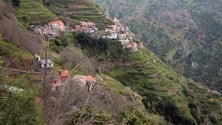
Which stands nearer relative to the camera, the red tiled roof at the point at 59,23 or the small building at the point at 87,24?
the red tiled roof at the point at 59,23

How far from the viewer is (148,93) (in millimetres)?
34625

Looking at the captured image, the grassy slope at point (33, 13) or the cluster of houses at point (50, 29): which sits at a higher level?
the grassy slope at point (33, 13)

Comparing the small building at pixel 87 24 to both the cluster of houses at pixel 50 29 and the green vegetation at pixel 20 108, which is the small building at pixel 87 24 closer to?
the cluster of houses at pixel 50 29

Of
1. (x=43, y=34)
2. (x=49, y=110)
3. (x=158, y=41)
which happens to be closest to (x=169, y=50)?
(x=158, y=41)

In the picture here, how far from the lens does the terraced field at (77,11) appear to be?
45844mm

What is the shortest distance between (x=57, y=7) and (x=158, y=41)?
44745mm

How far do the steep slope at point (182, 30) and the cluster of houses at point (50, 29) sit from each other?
3192cm

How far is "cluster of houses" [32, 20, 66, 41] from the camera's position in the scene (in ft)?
119

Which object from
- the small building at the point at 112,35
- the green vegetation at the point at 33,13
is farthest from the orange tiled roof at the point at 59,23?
the small building at the point at 112,35

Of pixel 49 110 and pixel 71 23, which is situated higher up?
pixel 49 110

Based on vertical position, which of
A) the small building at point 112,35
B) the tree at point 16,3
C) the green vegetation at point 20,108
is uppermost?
the green vegetation at point 20,108

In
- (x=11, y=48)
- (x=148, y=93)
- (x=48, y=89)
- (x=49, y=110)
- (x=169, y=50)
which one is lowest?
(x=169, y=50)

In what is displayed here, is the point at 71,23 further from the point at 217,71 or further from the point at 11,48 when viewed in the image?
the point at 217,71

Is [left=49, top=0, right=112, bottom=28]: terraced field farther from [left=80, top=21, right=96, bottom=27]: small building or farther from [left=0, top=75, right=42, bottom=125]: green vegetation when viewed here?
[left=0, top=75, right=42, bottom=125]: green vegetation
